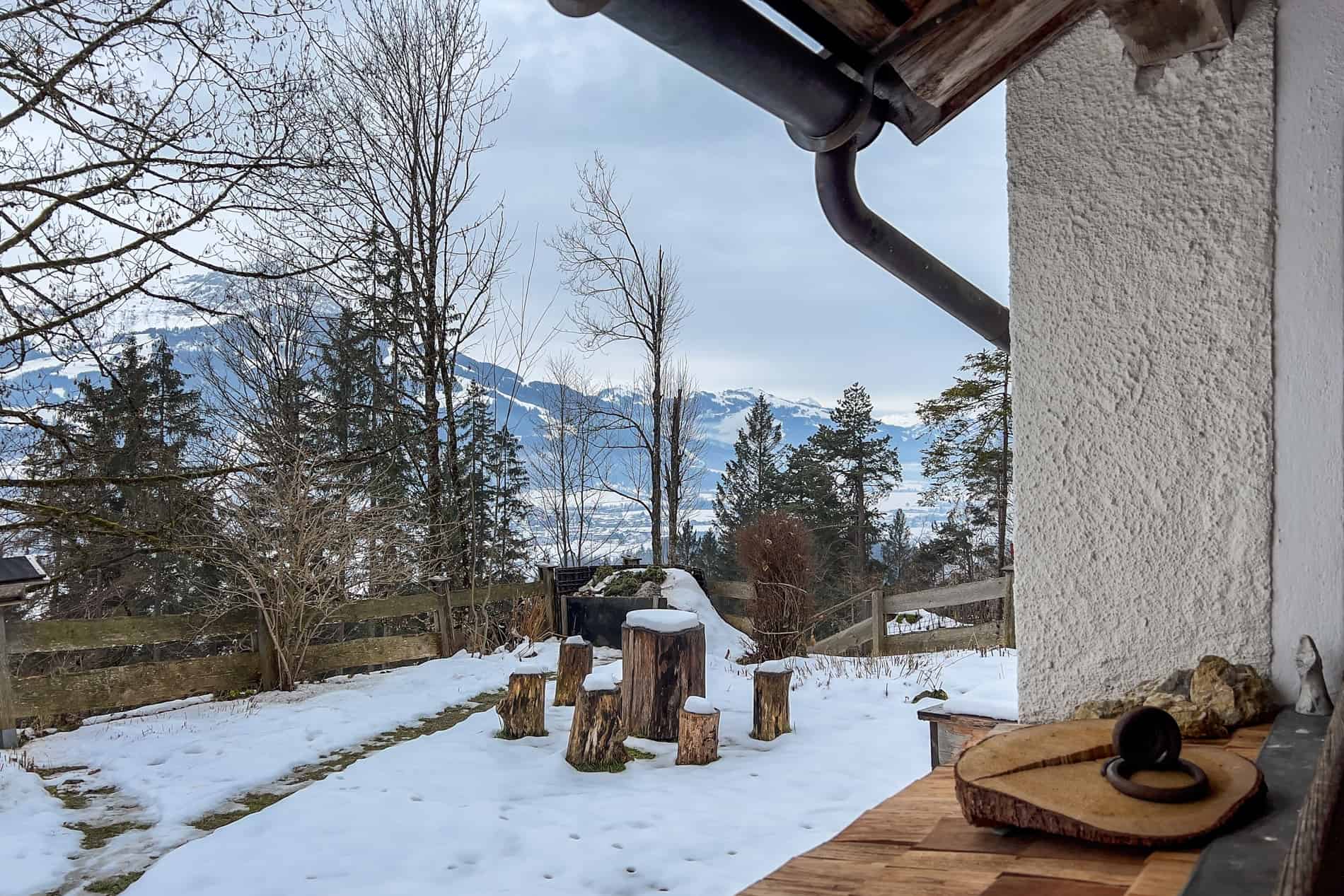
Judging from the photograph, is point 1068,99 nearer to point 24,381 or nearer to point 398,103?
point 24,381

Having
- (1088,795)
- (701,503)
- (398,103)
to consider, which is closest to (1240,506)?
(1088,795)

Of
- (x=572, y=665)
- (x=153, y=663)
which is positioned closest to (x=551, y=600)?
→ (x=572, y=665)

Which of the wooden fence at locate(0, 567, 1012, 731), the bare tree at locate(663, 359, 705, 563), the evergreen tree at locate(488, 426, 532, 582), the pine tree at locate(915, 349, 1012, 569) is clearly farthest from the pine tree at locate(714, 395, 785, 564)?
the wooden fence at locate(0, 567, 1012, 731)

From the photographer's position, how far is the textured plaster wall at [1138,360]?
154 centimetres

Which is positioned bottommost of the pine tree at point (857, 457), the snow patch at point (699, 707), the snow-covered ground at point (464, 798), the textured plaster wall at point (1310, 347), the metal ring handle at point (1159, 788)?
the snow-covered ground at point (464, 798)

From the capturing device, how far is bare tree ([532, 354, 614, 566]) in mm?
13812

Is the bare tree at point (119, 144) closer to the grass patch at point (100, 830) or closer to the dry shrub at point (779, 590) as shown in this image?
the grass patch at point (100, 830)

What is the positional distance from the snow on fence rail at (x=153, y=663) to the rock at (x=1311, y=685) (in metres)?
6.09

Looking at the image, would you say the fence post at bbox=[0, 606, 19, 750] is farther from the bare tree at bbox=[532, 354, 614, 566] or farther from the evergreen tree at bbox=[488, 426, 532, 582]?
the bare tree at bbox=[532, 354, 614, 566]

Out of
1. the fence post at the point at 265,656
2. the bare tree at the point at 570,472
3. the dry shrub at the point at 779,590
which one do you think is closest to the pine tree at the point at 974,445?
the bare tree at the point at 570,472

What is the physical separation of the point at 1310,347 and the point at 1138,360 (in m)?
0.27

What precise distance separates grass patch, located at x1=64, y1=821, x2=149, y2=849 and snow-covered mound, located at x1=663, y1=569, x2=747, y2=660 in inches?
208

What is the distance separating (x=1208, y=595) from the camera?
5.11 feet

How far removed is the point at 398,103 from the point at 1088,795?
10.8 meters
